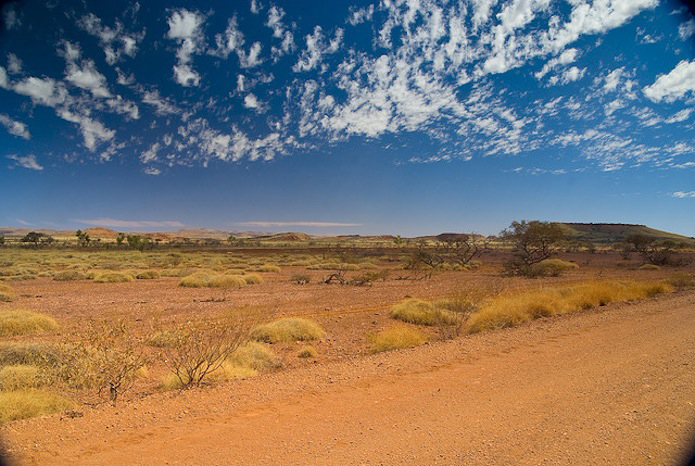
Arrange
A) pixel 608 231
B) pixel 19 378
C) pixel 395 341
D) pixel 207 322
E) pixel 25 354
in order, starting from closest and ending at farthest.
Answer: pixel 19 378, pixel 25 354, pixel 207 322, pixel 395 341, pixel 608 231

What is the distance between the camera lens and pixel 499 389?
236 inches

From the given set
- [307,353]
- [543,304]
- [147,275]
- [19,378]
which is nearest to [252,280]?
[147,275]

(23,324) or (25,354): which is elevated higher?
(25,354)

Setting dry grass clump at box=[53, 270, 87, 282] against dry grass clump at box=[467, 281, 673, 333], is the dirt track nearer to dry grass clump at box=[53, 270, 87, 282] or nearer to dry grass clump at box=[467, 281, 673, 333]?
dry grass clump at box=[467, 281, 673, 333]

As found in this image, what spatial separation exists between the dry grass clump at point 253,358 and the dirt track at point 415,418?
113 cm

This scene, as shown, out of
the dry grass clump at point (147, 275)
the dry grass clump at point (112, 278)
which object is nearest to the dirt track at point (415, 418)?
the dry grass clump at point (112, 278)

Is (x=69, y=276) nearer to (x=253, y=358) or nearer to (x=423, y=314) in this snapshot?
(x=253, y=358)

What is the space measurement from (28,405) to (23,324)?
837cm

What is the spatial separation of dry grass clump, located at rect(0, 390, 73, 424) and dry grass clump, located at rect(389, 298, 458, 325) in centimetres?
1006

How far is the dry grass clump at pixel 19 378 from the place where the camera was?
6121 mm

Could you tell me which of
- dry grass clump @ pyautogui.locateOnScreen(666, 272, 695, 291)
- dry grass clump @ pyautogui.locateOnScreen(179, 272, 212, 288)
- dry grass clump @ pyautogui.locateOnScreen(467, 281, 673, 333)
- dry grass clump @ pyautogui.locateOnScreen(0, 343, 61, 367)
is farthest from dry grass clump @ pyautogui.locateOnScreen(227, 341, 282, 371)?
dry grass clump @ pyautogui.locateOnScreen(666, 272, 695, 291)

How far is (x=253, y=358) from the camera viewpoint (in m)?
8.47

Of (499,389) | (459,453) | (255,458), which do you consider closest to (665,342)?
(499,389)

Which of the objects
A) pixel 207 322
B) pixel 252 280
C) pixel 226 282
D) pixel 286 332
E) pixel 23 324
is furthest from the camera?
pixel 252 280
